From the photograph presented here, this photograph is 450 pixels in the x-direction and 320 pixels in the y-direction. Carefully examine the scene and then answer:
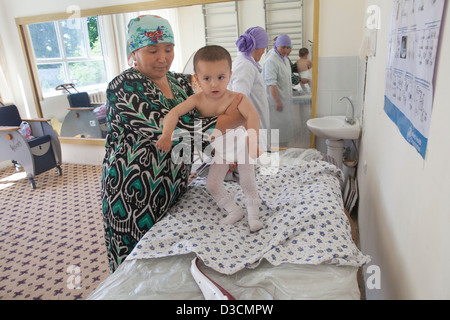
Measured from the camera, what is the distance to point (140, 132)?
140cm

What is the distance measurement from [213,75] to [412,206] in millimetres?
Result: 869

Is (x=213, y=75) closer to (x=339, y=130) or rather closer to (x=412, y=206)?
(x=412, y=206)

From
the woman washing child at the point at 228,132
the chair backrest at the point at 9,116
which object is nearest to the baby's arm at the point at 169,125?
the woman washing child at the point at 228,132

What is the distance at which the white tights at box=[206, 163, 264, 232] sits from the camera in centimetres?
153

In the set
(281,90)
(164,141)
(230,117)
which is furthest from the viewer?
(281,90)

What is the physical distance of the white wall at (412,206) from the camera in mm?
729

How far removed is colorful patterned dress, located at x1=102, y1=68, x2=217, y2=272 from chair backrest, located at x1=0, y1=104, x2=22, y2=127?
3285mm

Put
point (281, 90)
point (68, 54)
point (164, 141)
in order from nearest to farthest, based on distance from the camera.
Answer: point (164, 141) < point (281, 90) < point (68, 54)

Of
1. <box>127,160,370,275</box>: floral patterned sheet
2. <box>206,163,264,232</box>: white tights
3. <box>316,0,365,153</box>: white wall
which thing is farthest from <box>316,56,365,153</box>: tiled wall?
<box>206,163,264,232</box>: white tights

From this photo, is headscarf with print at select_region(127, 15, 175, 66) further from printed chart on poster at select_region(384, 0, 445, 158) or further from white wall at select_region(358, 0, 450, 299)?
white wall at select_region(358, 0, 450, 299)

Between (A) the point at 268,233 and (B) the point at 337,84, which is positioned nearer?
(A) the point at 268,233

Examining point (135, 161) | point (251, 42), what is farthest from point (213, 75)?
point (251, 42)

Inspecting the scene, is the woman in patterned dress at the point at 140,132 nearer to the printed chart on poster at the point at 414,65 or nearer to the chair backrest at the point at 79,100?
the printed chart on poster at the point at 414,65
